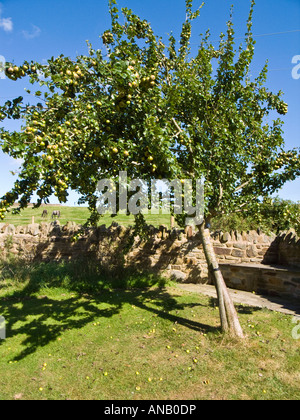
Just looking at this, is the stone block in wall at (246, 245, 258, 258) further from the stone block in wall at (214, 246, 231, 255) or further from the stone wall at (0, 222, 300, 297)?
the stone block in wall at (214, 246, 231, 255)

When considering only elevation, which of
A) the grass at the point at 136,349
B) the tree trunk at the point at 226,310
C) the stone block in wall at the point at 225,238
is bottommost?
the grass at the point at 136,349

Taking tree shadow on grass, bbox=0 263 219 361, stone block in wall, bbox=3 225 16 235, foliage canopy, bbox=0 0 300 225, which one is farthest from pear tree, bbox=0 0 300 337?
stone block in wall, bbox=3 225 16 235

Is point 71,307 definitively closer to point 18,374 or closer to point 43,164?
point 18,374

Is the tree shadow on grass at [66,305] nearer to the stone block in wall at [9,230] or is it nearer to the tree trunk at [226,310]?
the tree trunk at [226,310]

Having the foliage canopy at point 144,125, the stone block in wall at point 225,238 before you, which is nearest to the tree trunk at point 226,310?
the foliage canopy at point 144,125

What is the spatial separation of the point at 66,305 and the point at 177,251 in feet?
14.5

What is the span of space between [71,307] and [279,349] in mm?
5128

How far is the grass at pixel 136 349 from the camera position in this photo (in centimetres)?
422

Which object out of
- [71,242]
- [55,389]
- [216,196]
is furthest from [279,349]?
[71,242]

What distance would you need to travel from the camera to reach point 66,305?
7613 millimetres

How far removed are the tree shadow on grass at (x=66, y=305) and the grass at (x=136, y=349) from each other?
27 mm

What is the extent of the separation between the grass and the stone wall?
5.86ft

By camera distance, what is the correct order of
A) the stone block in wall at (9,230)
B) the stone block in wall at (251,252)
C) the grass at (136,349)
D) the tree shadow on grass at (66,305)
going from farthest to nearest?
the stone block in wall at (9,230)
the stone block in wall at (251,252)
the tree shadow on grass at (66,305)
the grass at (136,349)

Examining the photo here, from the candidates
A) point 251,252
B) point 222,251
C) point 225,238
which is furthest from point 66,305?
point 251,252
